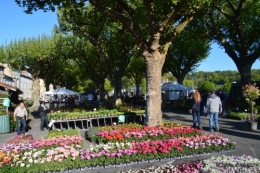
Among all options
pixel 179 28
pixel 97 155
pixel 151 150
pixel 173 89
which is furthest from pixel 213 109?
pixel 173 89

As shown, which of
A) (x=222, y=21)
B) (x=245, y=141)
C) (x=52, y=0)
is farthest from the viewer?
(x=222, y=21)

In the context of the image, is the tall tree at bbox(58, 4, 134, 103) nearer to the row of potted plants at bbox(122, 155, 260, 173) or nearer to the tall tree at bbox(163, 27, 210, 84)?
the tall tree at bbox(163, 27, 210, 84)

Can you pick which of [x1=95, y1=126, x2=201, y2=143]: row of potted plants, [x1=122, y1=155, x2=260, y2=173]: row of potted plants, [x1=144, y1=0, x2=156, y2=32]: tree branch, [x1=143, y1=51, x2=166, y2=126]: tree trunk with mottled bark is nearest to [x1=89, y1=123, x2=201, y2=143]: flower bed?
[x1=95, y1=126, x2=201, y2=143]: row of potted plants

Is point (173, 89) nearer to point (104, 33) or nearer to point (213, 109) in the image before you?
point (104, 33)

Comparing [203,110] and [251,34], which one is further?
[251,34]

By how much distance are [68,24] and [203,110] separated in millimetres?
12941

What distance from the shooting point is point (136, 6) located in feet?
63.5

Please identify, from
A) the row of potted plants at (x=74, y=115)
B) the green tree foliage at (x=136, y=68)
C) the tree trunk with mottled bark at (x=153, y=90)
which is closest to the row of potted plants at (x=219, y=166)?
the tree trunk with mottled bark at (x=153, y=90)

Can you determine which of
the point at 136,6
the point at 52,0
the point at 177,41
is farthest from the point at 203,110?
the point at 177,41

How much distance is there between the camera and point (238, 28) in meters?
20.0

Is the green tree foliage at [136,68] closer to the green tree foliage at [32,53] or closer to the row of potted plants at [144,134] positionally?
the green tree foliage at [32,53]

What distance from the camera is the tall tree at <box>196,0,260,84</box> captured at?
770 inches

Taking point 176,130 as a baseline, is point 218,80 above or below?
above

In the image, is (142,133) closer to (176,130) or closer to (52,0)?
(176,130)
